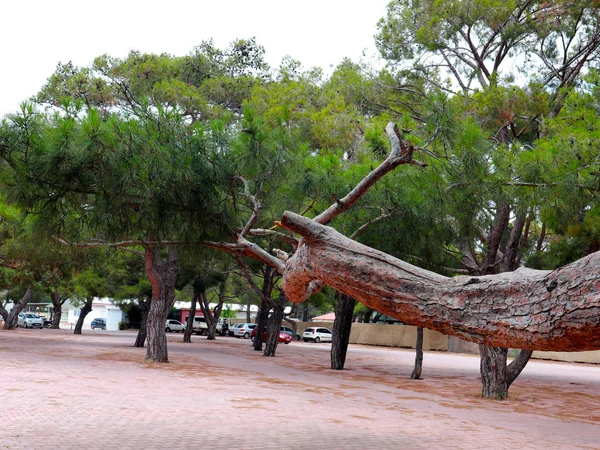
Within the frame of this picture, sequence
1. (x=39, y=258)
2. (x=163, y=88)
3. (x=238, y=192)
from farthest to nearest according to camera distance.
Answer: (x=39, y=258) < (x=163, y=88) < (x=238, y=192)

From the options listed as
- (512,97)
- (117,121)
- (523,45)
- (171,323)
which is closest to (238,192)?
(117,121)

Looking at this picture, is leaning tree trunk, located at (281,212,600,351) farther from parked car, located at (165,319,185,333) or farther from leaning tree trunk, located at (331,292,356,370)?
parked car, located at (165,319,185,333)

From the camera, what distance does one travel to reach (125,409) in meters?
9.12

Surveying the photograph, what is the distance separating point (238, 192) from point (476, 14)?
739 cm

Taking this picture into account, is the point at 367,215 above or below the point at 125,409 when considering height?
above

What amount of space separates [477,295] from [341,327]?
17.0 m

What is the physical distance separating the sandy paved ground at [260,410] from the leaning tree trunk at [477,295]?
435 centimetres

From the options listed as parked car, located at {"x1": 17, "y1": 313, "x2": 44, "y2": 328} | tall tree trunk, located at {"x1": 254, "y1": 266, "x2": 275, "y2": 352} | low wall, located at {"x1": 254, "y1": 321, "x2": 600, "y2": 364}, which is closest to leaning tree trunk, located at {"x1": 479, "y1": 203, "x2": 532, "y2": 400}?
tall tree trunk, located at {"x1": 254, "y1": 266, "x2": 275, "y2": 352}

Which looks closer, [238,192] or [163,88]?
[238,192]

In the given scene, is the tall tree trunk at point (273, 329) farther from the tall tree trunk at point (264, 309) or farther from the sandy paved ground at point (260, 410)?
the sandy paved ground at point (260, 410)

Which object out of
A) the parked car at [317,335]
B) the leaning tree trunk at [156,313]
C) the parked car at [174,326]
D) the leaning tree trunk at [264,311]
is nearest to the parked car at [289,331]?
the parked car at [317,335]

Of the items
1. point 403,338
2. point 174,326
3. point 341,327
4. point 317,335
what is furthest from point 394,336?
point 341,327

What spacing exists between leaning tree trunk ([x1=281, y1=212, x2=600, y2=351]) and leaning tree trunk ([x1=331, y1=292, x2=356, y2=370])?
600 inches

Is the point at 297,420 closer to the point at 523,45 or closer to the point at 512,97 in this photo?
the point at 512,97
